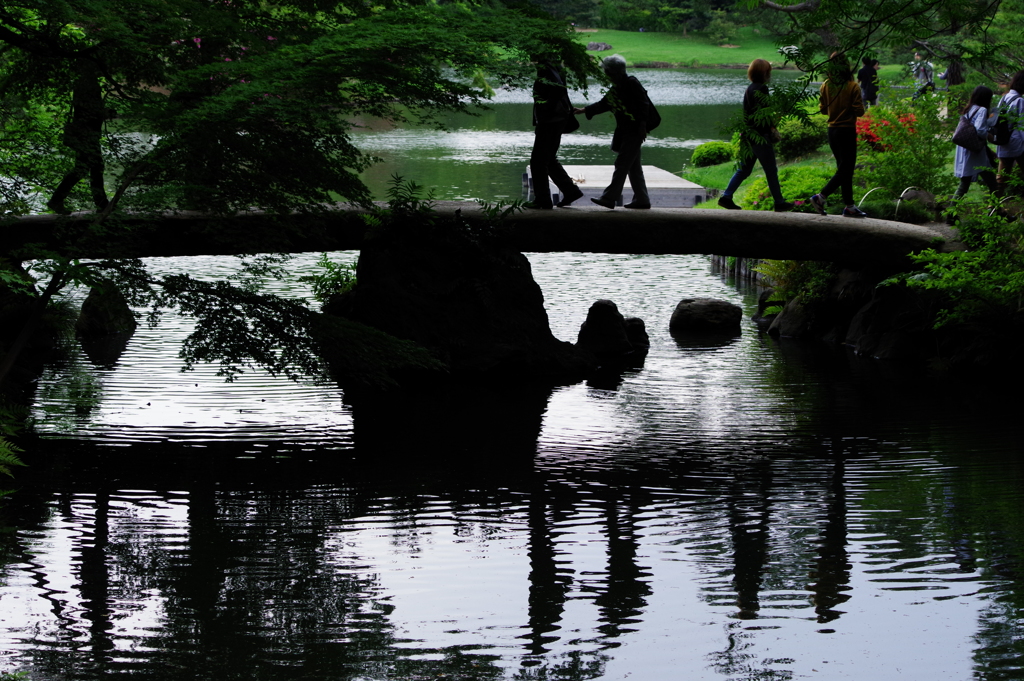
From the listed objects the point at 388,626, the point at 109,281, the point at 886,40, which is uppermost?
the point at 886,40

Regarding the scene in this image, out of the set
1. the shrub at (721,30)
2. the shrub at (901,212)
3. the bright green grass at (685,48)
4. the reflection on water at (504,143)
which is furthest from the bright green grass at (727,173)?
the shrub at (721,30)

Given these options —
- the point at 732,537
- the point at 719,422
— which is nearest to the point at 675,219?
the point at 719,422

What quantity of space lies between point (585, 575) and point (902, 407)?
501 centimetres

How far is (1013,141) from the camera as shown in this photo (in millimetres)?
11477

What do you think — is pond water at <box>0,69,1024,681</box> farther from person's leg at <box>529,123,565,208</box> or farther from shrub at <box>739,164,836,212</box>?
shrub at <box>739,164,836,212</box>

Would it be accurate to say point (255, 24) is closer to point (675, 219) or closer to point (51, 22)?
point (51, 22)

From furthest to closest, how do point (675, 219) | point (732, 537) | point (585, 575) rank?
point (675, 219), point (732, 537), point (585, 575)

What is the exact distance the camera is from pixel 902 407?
998 centimetres

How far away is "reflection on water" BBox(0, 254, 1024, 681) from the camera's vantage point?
5.29 metres

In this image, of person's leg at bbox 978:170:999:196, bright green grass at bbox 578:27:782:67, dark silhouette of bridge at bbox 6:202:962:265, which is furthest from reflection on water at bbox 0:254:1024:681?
bright green grass at bbox 578:27:782:67

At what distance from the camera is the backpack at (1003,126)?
10.9 meters

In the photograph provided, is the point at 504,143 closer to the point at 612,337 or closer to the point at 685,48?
the point at 612,337

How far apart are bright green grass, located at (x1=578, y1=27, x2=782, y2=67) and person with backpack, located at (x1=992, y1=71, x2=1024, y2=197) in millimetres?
48924

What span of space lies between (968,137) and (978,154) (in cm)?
34
